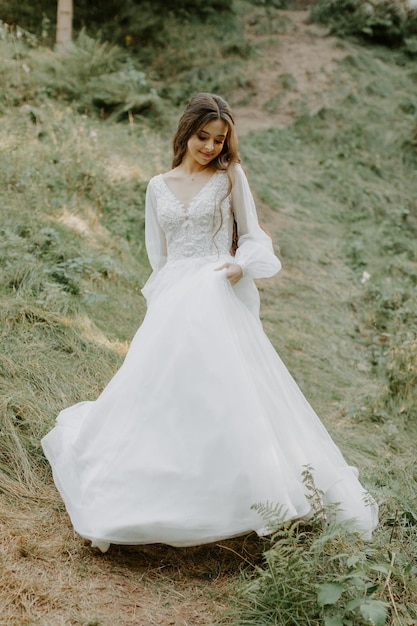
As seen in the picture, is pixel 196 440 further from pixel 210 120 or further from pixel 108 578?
pixel 210 120

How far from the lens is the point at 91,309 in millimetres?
5262

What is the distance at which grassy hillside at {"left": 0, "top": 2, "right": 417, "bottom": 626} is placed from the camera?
2.69 m

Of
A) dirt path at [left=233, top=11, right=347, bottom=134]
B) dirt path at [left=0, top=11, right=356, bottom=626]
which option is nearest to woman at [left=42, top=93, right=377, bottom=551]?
dirt path at [left=0, top=11, right=356, bottom=626]

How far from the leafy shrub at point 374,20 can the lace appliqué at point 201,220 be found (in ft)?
38.7

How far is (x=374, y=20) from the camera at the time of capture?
13133 millimetres

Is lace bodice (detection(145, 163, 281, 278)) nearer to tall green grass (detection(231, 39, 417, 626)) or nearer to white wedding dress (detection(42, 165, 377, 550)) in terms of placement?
white wedding dress (detection(42, 165, 377, 550))

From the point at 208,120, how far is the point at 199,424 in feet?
5.23

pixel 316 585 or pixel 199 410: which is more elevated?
pixel 199 410

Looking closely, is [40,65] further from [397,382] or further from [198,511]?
[198,511]

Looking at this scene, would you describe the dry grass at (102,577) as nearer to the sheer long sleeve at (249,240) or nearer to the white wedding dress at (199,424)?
the white wedding dress at (199,424)

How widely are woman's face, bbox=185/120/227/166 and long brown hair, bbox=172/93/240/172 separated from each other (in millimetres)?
24

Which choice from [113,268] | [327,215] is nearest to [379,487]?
[113,268]

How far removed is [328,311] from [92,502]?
4758mm

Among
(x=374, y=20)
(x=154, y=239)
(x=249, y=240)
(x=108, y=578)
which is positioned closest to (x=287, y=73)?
(x=374, y=20)
